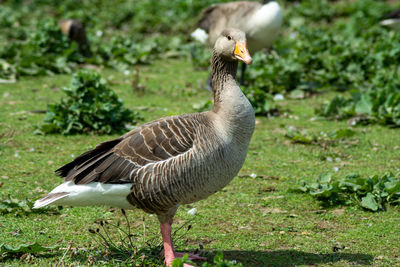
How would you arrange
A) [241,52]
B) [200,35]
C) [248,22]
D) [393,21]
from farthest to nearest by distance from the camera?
[393,21] < [200,35] < [248,22] < [241,52]

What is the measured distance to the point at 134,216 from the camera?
223 inches

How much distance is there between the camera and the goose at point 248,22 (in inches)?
405

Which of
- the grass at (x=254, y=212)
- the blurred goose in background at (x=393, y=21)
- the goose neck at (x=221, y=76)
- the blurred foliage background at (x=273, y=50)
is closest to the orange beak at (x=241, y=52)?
the goose neck at (x=221, y=76)

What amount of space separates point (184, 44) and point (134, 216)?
9.19 metres

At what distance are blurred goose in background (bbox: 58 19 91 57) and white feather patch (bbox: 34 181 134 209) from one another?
335 inches

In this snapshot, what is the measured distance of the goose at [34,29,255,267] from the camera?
171 inches

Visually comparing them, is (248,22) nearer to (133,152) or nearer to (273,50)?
(273,50)

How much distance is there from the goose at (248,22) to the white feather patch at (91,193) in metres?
6.50

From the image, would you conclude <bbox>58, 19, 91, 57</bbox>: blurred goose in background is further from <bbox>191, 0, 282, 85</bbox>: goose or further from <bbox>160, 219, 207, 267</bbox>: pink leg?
<bbox>160, 219, 207, 267</bbox>: pink leg

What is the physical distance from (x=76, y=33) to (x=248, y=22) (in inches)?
167

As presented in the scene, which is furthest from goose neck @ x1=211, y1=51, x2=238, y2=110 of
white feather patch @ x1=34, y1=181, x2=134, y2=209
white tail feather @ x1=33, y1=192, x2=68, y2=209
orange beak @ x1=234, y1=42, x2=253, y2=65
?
white tail feather @ x1=33, y1=192, x2=68, y2=209

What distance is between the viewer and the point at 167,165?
4355 mm

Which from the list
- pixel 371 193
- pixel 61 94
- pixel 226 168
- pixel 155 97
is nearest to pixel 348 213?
pixel 371 193

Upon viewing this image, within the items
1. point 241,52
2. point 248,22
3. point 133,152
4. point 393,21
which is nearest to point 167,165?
point 133,152
